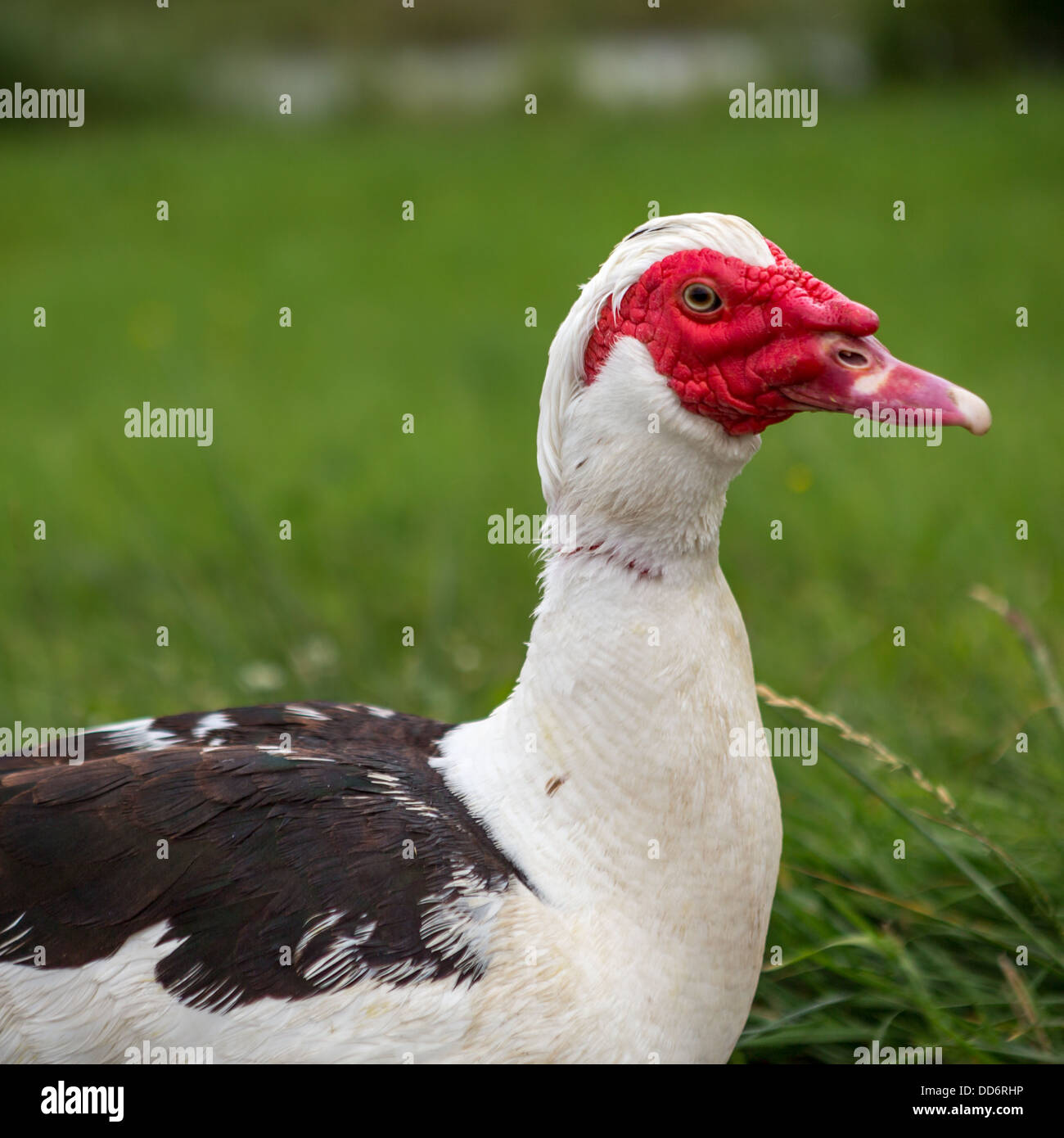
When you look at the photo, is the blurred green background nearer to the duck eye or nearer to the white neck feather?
the white neck feather

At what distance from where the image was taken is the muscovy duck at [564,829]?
2328 millimetres

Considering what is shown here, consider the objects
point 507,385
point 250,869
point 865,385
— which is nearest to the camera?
point 865,385

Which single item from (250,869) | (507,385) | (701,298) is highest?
(507,385)

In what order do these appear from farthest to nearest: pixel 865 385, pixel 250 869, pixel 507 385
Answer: pixel 507 385
pixel 250 869
pixel 865 385

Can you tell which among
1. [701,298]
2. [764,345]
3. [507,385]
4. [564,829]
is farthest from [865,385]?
[507,385]

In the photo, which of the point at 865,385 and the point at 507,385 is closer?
the point at 865,385

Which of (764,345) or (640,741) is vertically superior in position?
(764,345)

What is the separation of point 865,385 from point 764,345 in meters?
0.19

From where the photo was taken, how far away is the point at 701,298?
237 centimetres

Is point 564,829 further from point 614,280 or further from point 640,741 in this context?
point 614,280

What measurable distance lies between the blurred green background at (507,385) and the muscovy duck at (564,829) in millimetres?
653

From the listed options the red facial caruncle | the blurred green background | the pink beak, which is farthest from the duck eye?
the blurred green background

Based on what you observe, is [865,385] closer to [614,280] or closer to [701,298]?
[701,298]
